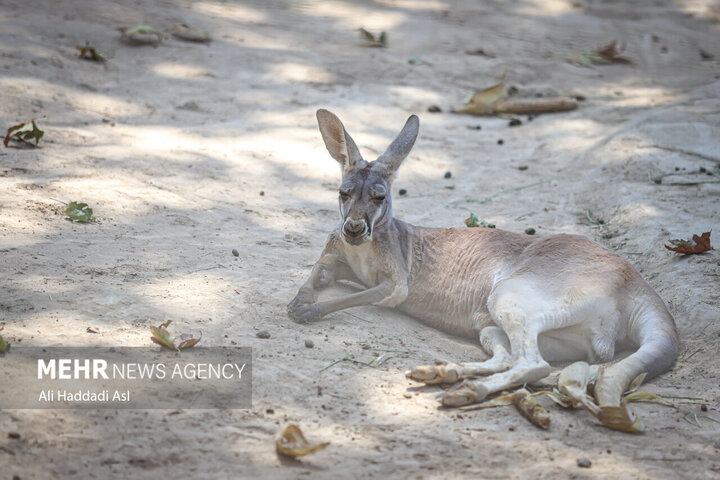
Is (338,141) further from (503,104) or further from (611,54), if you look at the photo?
(611,54)

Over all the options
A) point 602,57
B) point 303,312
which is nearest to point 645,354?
point 303,312

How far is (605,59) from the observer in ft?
30.3

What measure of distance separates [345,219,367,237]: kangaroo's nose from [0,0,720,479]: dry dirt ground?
1.59 feet

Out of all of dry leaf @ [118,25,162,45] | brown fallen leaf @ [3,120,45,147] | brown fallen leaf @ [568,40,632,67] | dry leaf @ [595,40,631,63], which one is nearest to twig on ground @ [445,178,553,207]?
brown fallen leaf @ [3,120,45,147]

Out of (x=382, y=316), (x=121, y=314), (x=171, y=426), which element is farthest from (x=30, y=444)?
(x=382, y=316)

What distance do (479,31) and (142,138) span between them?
5.67m

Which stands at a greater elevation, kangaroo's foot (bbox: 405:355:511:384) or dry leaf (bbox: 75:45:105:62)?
dry leaf (bbox: 75:45:105:62)

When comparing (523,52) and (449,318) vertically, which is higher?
(523,52)

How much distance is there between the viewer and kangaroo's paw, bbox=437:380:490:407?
9.32ft

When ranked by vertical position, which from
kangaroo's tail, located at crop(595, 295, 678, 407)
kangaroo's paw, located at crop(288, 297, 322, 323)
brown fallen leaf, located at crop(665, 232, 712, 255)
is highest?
brown fallen leaf, located at crop(665, 232, 712, 255)

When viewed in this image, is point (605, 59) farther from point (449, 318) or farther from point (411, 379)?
point (411, 379)

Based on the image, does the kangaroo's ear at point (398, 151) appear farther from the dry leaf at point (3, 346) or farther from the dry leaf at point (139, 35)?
the dry leaf at point (139, 35)

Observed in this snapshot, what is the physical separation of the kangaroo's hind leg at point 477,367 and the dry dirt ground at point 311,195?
8cm

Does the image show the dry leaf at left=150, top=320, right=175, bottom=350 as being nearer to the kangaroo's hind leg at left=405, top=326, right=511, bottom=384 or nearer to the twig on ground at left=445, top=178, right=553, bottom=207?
the kangaroo's hind leg at left=405, top=326, right=511, bottom=384
